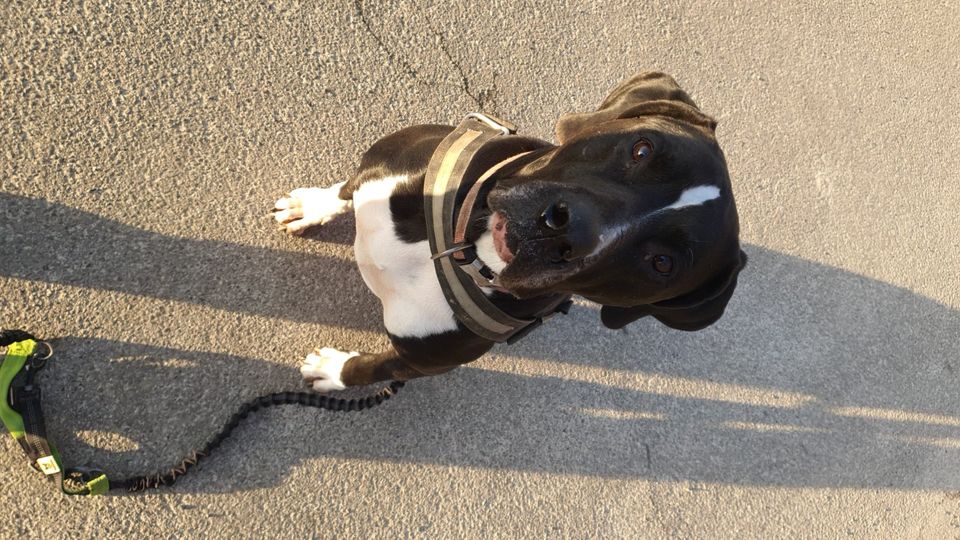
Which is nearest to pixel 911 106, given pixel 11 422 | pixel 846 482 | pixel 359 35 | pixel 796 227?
pixel 796 227

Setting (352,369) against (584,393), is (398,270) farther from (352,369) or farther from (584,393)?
(584,393)

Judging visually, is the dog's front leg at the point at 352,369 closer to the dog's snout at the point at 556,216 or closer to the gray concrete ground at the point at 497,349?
the gray concrete ground at the point at 497,349

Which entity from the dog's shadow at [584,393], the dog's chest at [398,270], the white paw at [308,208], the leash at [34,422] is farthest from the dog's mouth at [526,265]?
the leash at [34,422]

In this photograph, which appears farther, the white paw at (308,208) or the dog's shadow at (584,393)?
the white paw at (308,208)

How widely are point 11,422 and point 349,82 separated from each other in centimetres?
212

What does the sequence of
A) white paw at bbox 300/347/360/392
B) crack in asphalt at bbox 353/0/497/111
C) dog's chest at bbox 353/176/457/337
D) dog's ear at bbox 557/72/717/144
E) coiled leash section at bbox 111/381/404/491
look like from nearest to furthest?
dog's ear at bbox 557/72/717/144 → dog's chest at bbox 353/176/457/337 → coiled leash section at bbox 111/381/404/491 → white paw at bbox 300/347/360/392 → crack in asphalt at bbox 353/0/497/111

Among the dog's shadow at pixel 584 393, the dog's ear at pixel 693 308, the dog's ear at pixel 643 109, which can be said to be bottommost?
the dog's shadow at pixel 584 393

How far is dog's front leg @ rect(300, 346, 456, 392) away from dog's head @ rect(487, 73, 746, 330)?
2.91 ft

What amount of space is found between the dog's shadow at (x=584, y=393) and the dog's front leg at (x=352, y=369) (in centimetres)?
15

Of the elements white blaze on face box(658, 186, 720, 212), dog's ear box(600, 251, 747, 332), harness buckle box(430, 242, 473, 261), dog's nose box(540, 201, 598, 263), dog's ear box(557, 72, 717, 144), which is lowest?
A: dog's ear box(600, 251, 747, 332)

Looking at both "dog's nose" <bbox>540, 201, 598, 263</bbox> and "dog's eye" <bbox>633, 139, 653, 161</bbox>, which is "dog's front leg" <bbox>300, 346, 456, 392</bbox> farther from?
"dog's eye" <bbox>633, 139, 653, 161</bbox>

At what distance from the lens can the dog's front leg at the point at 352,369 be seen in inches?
105

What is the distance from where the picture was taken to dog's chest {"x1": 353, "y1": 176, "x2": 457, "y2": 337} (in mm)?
2379

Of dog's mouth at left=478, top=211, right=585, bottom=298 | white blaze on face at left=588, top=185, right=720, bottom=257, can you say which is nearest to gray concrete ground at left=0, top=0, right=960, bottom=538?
dog's mouth at left=478, top=211, right=585, bottom=298
